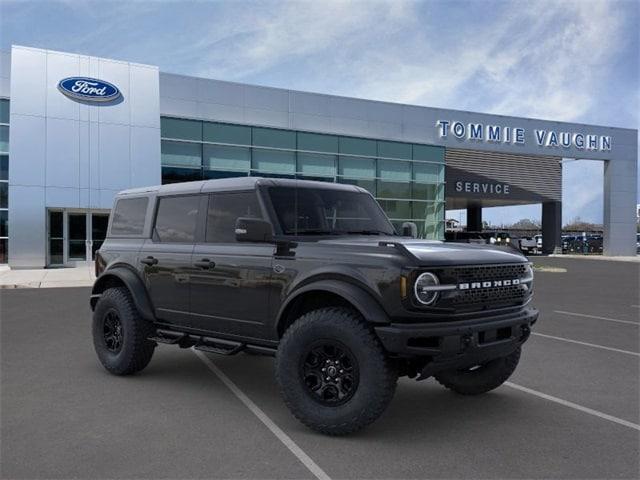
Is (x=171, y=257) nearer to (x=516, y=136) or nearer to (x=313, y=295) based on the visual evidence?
(x=313, y=295)

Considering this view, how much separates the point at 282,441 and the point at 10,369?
12.7 ft

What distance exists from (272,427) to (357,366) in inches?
36.1

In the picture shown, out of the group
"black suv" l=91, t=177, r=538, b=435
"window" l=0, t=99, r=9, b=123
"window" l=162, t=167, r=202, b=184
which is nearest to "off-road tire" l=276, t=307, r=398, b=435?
"black suv" l=91, t=177, r=538, b=435

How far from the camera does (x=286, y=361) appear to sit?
4.55 metres

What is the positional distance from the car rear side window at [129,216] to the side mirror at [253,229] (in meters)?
2.19

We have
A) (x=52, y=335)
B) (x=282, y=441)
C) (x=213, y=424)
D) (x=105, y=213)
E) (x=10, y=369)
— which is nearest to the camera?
(x=282, y=441)

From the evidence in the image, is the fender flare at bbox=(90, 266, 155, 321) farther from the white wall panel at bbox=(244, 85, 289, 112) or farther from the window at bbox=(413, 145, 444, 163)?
the window at bbox=(413, 145, 444, 163)

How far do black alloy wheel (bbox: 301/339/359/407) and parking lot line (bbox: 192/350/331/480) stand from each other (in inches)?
15.3

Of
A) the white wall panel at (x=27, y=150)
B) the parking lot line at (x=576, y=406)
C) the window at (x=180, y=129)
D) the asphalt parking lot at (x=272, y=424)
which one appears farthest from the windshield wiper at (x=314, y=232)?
the window at (x=180, y=129)

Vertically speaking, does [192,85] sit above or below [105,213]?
above

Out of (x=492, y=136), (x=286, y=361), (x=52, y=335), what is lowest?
(x=52, y=335)

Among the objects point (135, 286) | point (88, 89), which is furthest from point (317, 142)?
point (135, 286)

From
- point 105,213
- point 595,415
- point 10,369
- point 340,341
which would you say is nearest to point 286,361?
point 340,341

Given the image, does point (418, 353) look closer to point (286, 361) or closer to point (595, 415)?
point (286, 361)
